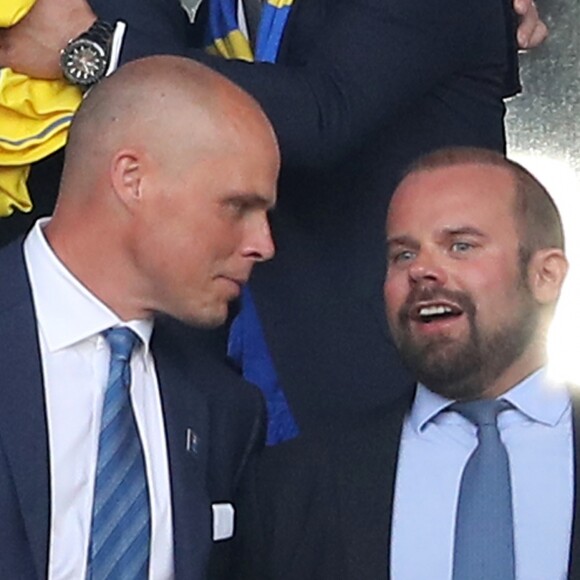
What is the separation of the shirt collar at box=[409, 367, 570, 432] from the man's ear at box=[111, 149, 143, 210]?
307 mm

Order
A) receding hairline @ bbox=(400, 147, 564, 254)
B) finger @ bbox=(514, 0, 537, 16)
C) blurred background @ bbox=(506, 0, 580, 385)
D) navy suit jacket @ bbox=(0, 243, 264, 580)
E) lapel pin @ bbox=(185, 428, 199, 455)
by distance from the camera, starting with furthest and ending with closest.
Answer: blurred background @ bbox=(506, 0, 580, 385) → finger @ bbox=(514, 0, 537, 16) → receding hairline @ bbox=(400, 147, 564, 254) → lapel pin @ bbox=(185, 428, 199, 455) → navy suit jacket @ bbox=(0, 243, 264, 580)

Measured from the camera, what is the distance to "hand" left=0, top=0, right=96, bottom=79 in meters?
1.63

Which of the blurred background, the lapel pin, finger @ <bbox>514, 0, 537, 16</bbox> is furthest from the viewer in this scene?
the blurred background

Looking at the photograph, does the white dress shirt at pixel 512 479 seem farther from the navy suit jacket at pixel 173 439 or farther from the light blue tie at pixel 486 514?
the navy suit jacket at pixel 173 439

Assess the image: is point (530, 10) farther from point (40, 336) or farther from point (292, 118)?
point (40, 336)

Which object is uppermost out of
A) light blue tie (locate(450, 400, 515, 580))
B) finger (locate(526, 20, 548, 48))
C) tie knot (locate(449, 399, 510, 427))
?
finger (locate(526, 20, 548, 48))

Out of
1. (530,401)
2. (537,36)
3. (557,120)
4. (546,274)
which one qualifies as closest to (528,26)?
(537,36)

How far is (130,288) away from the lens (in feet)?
5.16

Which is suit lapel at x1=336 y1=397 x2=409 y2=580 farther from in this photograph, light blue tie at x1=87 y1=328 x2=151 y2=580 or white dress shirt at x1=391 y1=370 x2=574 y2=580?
light blue tie at x1=87 y1=328 x2=151 y2=580

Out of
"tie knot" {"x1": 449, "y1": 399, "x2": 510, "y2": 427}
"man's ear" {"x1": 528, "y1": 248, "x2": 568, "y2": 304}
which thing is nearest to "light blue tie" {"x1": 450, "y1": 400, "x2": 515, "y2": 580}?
"tie knot" {"x1": 449, "y1": 399, "x2": 510, "y2": 427}

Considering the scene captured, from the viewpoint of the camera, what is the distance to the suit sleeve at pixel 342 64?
5.33 ft

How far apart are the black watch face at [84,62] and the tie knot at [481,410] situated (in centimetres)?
41

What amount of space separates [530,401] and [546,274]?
12 centimetres

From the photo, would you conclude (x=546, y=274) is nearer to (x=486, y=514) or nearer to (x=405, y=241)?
(x=405, y=241)
